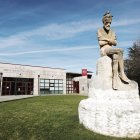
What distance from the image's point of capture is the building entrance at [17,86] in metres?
39.4

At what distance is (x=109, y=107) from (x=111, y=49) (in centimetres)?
203

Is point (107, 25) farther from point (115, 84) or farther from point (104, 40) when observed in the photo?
point (115, 84)

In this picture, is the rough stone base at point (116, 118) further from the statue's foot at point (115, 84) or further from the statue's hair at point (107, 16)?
the statue's hair at point (107, 16)

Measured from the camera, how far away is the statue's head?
8.20m

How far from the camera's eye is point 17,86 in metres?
41.2

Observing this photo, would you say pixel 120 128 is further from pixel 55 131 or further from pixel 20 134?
pixel 20 134

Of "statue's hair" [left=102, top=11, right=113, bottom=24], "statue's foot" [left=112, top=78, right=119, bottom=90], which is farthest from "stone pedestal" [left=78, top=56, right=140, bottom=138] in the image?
"statue's hair" [left=102, top=11, right=113, bottom=24]

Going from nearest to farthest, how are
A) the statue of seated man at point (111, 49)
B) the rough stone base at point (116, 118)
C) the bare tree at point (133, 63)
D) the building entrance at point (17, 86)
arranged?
the rough stone base at point (116, 118) → the statue of seated man at point (111, 49) → the bare tree at point (133, 63) → the building entrance at point (17, 86)

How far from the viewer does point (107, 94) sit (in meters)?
7.41

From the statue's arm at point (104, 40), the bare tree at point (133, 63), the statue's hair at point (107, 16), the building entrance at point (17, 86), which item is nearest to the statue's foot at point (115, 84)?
the statue's arm at point (104, 40)

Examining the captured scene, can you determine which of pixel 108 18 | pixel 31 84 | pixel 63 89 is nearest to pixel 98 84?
pixel 108 18

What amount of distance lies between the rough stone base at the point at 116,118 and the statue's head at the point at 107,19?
2.76 metres

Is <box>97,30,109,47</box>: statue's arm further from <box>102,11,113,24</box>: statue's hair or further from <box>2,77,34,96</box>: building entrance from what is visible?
<box>2,77,34,96</box>: building entrance

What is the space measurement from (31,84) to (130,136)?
37.6 metres
